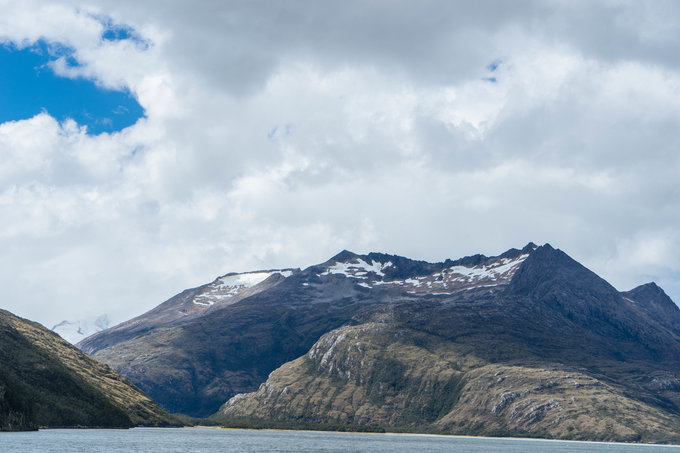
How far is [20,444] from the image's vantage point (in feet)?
615

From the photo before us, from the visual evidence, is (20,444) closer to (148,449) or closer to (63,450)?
Result: (63,450)

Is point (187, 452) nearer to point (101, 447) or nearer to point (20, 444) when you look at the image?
point (101, 447)

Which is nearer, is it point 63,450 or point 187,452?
point 63,450

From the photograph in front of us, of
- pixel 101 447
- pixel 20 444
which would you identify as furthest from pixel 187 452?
pixel 20 444

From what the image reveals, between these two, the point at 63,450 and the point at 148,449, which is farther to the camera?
the point at 148,449

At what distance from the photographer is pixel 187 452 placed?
196 metres

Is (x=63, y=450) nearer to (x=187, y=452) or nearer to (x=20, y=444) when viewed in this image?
(x=20, y=444)

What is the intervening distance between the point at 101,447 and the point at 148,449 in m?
13.1

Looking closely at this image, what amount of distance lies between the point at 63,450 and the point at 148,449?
26.4 metres

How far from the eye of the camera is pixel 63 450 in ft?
579

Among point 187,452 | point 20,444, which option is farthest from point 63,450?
point 187,452

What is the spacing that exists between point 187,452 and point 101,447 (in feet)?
79.5

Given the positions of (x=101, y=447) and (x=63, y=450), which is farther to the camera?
(x=101, y=447)

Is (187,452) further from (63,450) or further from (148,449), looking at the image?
(63,450)
